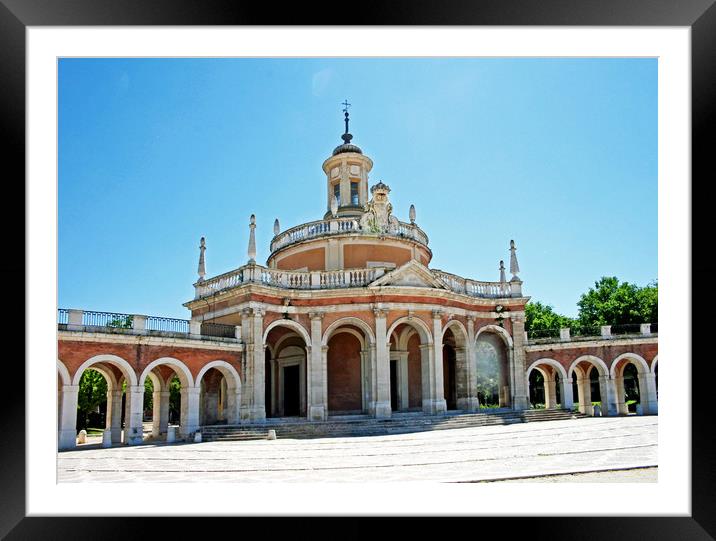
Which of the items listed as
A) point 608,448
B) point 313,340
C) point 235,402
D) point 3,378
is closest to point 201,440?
point 235,402

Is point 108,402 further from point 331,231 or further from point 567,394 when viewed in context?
point 567,394

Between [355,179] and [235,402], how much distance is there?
44.0 ft

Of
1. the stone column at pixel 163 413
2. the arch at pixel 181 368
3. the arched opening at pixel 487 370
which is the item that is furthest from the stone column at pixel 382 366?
the stone column at pixel 163 413

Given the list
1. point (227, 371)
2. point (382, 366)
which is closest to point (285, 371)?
point (227, 371)

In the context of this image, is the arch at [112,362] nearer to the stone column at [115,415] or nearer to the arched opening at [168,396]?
the arched opening at [168,396]

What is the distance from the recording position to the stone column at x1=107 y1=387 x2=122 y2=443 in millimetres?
20859

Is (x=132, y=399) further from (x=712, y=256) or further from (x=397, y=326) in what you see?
(x=712, y=256)

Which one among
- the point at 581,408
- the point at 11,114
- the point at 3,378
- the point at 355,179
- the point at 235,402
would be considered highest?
the point at 355,179

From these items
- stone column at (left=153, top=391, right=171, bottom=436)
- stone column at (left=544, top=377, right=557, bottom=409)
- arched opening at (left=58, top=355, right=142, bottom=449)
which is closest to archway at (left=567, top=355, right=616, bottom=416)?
stone column at (left=544, top=377, right=557, bottom=409)

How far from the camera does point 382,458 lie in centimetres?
1402

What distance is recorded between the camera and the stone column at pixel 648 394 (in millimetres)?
30359

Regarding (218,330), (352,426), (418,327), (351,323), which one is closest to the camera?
(352,426)

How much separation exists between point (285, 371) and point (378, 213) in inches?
318

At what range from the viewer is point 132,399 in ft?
65.2
